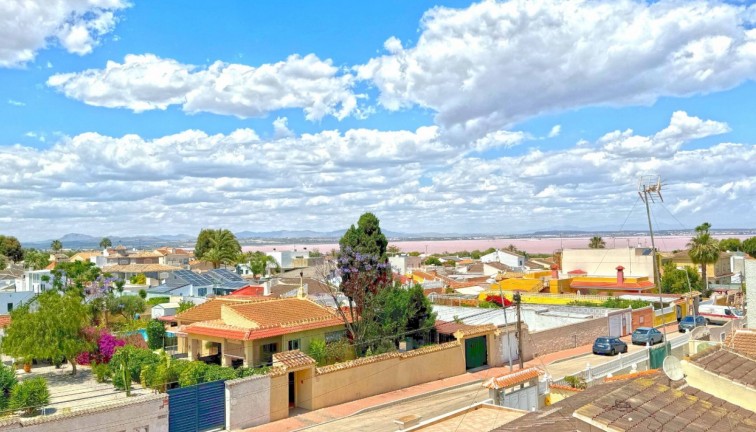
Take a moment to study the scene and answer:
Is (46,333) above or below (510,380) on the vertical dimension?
above

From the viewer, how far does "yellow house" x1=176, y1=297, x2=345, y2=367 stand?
94.2 ft

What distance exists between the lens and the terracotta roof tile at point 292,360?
24.9m

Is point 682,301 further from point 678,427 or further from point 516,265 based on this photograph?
point 516,265

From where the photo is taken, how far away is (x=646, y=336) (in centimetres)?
4012

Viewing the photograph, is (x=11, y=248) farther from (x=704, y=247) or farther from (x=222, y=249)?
(x=704, y=247)

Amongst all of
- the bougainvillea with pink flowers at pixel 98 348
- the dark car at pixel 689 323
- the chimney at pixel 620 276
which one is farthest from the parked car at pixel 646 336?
the bougainvillea with pink flowers at pixel 98 348

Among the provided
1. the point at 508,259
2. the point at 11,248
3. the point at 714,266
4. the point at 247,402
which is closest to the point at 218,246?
the point at 508,259

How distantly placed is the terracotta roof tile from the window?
21.5 ft

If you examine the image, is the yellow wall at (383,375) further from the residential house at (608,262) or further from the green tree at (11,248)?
the green tree at (11,248)

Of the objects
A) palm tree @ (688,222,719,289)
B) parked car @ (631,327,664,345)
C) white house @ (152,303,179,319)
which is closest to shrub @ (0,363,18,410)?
white house @ (152,303,179,319)

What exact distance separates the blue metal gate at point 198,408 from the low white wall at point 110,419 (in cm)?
39

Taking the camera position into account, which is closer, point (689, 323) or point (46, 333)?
point (46, 333)

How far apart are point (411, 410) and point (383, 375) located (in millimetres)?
3583

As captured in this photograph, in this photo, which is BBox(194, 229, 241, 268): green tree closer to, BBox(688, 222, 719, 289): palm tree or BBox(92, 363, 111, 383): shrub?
BBox(688, 222, 719, 289): palm tree
